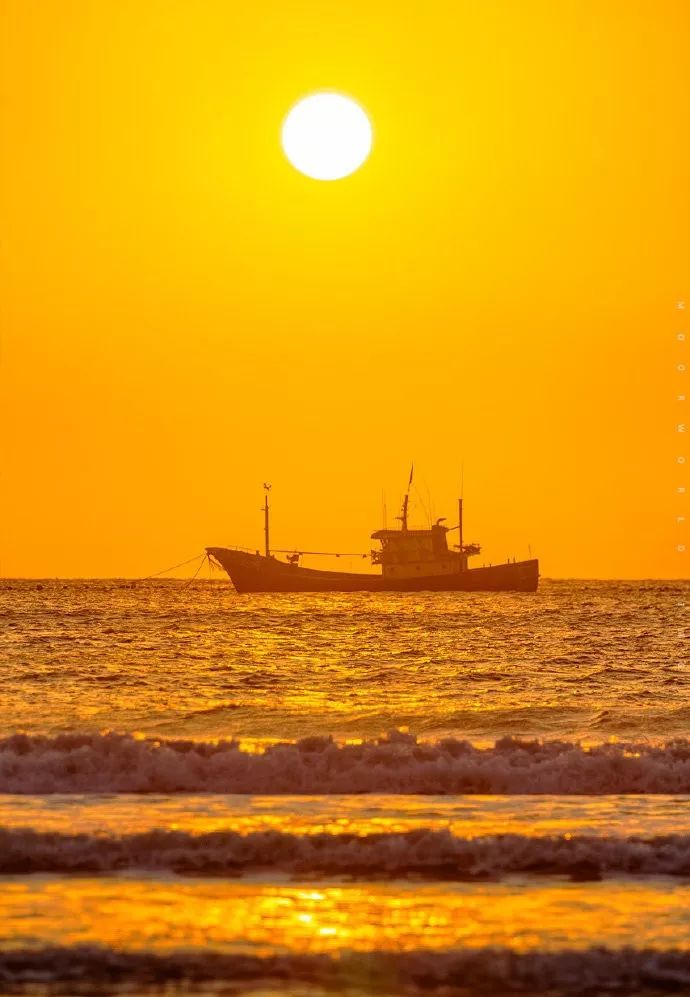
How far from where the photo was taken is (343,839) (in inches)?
664

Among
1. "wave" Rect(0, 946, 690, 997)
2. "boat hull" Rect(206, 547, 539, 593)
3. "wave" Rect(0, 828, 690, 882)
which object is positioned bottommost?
"wave" Rect(0, 946, 690, 997)

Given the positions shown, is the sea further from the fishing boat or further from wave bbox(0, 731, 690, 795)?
the fishing boat

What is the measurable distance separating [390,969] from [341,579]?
186 metres

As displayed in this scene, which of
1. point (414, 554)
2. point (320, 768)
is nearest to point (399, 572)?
point (414, 554)

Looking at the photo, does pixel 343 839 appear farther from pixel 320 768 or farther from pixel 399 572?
pixel 399 572

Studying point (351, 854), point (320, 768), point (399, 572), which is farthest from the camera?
point (399, 572)

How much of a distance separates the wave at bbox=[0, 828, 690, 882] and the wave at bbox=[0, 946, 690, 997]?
3286 mm

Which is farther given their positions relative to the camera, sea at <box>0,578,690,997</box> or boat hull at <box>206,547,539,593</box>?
boat hull at <box>206,547,539,593</box>

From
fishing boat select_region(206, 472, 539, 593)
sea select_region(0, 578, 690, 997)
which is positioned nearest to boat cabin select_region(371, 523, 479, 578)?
fishing boat select_region(206, 472, 539, 593)

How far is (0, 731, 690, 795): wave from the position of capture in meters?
22.5

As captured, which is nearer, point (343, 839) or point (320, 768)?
point (343, 839)

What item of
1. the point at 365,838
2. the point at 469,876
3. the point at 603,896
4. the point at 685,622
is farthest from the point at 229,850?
the point at 685,622

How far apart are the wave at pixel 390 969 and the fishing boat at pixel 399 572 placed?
179212 mm

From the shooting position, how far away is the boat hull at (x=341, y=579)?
19250cm
